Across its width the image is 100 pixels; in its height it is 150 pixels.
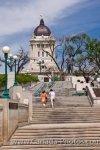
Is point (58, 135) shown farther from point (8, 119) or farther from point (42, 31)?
point (42, 31)

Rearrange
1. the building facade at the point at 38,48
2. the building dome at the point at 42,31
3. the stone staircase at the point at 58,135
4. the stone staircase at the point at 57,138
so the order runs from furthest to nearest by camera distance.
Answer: the building dome at the point at 42,31
the building facade at the point at 38,48
the stone staircase at the point at 58,135
the stone staircase at the point at 57,138

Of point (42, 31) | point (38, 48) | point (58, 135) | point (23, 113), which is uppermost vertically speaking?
point (42, 31)

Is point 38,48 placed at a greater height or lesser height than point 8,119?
greater

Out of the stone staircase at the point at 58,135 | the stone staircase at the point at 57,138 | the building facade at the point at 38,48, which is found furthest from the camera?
the building facade at the point at 38,48

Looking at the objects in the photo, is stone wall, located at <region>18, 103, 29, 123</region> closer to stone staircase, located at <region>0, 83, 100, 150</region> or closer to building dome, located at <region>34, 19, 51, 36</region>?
stone staircase, located at <region>0, 83, 100, 150</region>

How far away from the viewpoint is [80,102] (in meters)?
39.3

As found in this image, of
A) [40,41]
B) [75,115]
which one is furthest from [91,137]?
[40,41]

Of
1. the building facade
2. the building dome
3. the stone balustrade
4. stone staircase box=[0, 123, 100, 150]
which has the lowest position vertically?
stone staircase box=[0, 123, 100, 150]

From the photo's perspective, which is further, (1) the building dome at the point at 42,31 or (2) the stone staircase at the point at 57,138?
(1) the building dome at the point at 42,31

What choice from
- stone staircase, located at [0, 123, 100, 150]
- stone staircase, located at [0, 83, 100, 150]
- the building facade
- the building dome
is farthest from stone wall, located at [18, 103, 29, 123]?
the building dome

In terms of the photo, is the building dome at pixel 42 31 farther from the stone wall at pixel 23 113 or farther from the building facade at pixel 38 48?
the stone wall at pixel 23 113

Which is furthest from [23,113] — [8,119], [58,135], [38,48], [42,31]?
[42,31]

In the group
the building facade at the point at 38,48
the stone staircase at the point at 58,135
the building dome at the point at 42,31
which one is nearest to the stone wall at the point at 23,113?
the stone staircase at the point at 58,135

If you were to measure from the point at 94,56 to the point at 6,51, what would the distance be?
61801 millimetres
